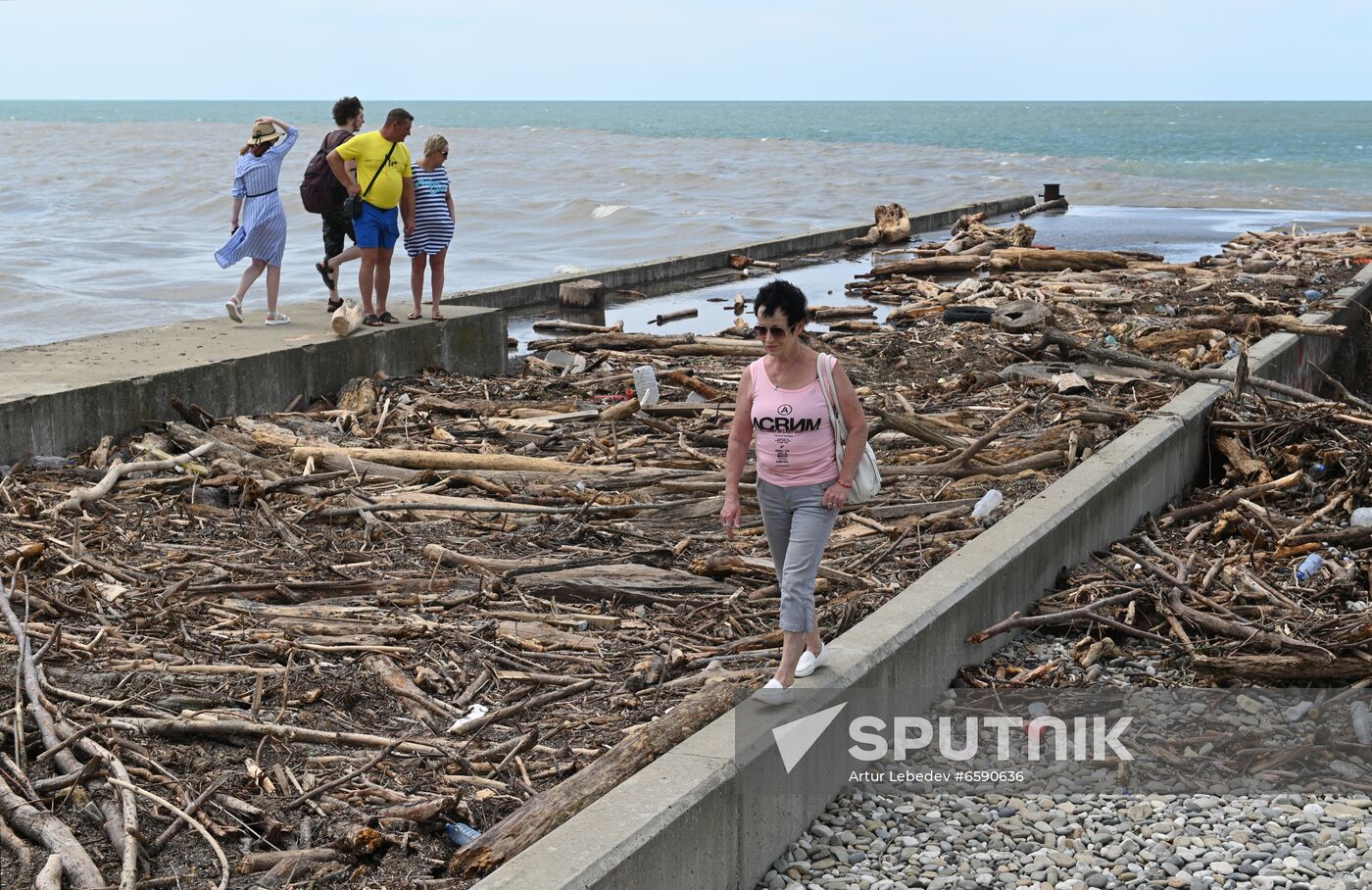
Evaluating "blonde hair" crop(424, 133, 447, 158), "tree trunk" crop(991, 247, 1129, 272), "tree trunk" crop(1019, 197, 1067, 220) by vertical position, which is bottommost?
"tree trunk" crop(991, 247, 1129, 272)

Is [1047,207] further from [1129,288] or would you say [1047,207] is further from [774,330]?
[774,330]

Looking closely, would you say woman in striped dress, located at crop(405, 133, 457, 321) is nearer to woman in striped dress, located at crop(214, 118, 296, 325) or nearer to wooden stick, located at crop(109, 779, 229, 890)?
woman in striped dress, located at crop(214, 118, 296, 325)

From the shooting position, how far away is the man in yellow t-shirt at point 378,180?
11.2 m

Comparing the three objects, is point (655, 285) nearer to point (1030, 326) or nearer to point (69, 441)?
point (1030, 326)

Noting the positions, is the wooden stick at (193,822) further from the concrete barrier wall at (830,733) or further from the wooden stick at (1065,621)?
the wooden stick at (1065,621)

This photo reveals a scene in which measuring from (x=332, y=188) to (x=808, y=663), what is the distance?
309 inches

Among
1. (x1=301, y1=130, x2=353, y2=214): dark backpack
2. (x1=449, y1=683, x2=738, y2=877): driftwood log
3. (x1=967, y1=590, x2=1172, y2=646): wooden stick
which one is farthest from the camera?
(x1=301, y1=130, x2=353, y2=214): dark backpack

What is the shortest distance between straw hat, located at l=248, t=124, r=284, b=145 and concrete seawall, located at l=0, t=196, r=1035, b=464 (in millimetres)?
1522

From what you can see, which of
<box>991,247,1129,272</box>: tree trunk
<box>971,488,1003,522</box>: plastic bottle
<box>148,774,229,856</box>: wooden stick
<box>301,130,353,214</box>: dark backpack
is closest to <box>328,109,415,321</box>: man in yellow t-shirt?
<box>301,130,353,214</box>: dark backpack

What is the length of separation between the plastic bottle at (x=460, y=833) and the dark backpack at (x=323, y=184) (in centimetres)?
809

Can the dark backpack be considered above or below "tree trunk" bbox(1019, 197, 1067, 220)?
above

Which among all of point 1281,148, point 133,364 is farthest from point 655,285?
point 1281,148

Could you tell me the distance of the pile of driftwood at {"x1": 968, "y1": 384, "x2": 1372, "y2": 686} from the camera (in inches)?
248

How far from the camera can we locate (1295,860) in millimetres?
4688
